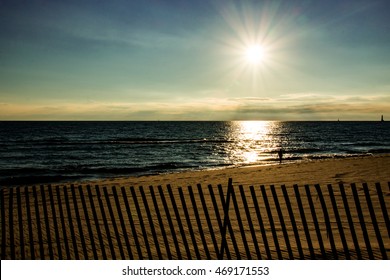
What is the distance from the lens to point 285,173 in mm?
26547

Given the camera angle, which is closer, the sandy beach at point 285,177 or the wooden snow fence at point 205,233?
the wooden snow fence at point 205,233

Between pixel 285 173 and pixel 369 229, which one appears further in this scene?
pixel 285 173

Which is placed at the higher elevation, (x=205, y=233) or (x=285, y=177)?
(x=285, y=177)

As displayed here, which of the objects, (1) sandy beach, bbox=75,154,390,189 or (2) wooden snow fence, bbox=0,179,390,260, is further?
(1) sandy beach, bbox=75,154,390,189

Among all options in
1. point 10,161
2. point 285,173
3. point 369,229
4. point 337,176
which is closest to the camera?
point 369,229

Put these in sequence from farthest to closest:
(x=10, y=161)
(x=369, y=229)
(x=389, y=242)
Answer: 1. (x=10, y=161)
2. (x=369, y=229)
3. (x=389, y=242)

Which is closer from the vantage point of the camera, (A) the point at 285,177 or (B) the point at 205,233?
(B) the point at 205,233
